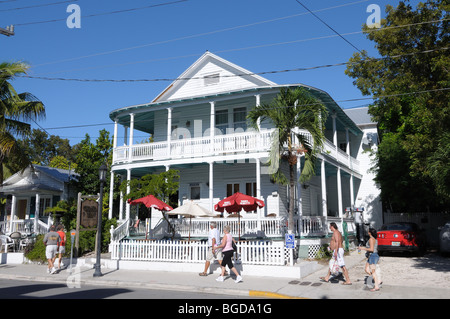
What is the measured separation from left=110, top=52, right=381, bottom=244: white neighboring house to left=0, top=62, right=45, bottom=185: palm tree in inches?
179

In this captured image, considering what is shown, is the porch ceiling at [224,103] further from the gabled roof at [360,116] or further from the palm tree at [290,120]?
the gabled roof at [360,116]

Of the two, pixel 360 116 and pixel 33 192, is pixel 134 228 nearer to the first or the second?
pixel 33 192

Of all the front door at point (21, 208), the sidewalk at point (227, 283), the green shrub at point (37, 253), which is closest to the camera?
the sidewalk at point (227, 283)

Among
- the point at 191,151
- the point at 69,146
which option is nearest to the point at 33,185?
the point at 191,151

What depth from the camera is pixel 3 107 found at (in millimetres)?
18062

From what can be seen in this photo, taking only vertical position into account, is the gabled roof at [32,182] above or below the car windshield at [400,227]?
above

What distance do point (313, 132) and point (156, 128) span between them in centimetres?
1195

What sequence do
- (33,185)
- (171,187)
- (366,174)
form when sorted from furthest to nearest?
1. (366,174)
2. (33,185)
3. (171,187)

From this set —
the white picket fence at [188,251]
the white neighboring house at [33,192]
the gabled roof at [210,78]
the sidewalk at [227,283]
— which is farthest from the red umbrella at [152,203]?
the white neighboring house at [33,192]

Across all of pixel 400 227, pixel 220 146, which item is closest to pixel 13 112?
pixel 220 146

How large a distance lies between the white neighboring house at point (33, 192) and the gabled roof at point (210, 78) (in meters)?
9.82

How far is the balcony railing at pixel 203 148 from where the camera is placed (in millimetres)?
18378
